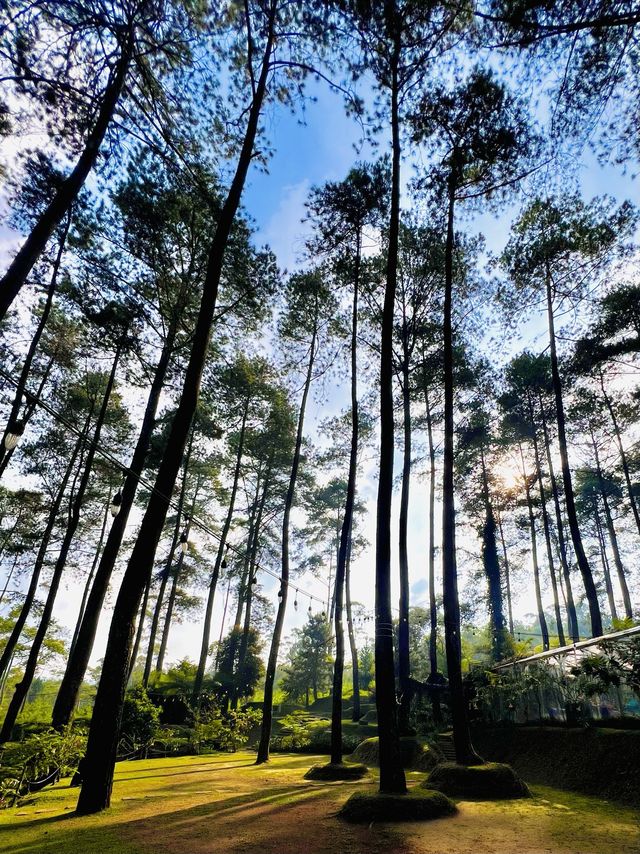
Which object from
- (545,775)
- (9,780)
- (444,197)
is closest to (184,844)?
(9,780)

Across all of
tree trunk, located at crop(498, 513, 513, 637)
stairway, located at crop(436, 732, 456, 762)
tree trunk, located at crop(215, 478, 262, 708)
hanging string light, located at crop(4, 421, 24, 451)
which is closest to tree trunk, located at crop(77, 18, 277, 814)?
hanging string light, located at crop(4, 421, 24, 451)

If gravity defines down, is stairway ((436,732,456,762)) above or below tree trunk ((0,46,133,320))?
below

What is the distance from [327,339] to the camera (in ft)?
50.4

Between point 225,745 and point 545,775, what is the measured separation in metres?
12.5

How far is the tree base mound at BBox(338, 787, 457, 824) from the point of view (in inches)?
186

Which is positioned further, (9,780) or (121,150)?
(121,150)

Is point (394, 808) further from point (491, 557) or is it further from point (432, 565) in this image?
point (491, 557)

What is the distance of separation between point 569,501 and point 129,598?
11907 mm

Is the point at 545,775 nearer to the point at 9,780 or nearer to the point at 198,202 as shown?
the point at 9,780

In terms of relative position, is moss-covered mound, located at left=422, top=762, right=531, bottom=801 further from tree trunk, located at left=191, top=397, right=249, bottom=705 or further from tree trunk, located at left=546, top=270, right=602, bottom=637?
tree trunk, located at left=191, top=397, right=249, bottom=705

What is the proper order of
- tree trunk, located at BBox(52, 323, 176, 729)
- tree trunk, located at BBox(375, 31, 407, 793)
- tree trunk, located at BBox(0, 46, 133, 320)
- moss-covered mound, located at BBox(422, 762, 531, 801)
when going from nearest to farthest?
1. tree trunk, located at BBox(375, 31, 407, 793)
2. tree trunk, located at BBox(0, 46, 133, 320)
3. moss-covered mound, located at BBox(422, 762, 531, 801)
4. tree trunk, located at BBox(52, 323, 176, 729)

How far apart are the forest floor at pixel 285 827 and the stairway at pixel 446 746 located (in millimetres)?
5524

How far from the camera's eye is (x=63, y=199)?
21.7 feet

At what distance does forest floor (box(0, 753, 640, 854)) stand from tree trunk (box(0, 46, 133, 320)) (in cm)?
606
